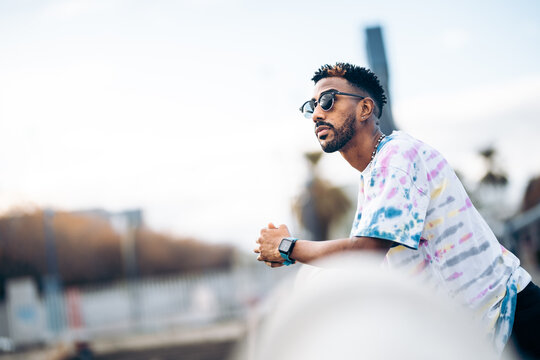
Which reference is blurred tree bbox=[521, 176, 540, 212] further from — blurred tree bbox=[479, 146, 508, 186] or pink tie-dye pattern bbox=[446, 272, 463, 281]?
pink tie-dye pattern bbox=[446, 272, 463, 281]

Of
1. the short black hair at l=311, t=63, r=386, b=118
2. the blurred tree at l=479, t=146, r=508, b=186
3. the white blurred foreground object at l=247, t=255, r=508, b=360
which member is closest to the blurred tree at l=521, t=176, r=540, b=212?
the blurred tree at l=479, t=146, r=508, b=186

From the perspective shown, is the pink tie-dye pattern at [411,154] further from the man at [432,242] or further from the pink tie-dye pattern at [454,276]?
the pink tie-dye pattern at [454,276]

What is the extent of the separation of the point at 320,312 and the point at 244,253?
203 feet

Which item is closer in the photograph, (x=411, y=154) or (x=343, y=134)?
(x=411, y=154)

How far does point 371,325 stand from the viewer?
1.11 m

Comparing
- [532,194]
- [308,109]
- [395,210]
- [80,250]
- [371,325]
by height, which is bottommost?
[532,194]

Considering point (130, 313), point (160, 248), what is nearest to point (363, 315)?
point (130, 313)

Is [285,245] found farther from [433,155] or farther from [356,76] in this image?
[356,76]

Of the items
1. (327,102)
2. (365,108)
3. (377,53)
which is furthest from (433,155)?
(377,53)

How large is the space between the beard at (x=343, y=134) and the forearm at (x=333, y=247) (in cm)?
42

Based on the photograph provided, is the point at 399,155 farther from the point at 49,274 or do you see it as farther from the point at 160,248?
the point at 160,248

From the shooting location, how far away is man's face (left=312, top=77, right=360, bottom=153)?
1879 mm

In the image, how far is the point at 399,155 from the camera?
160 centimetres

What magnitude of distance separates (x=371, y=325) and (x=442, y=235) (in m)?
0.66
